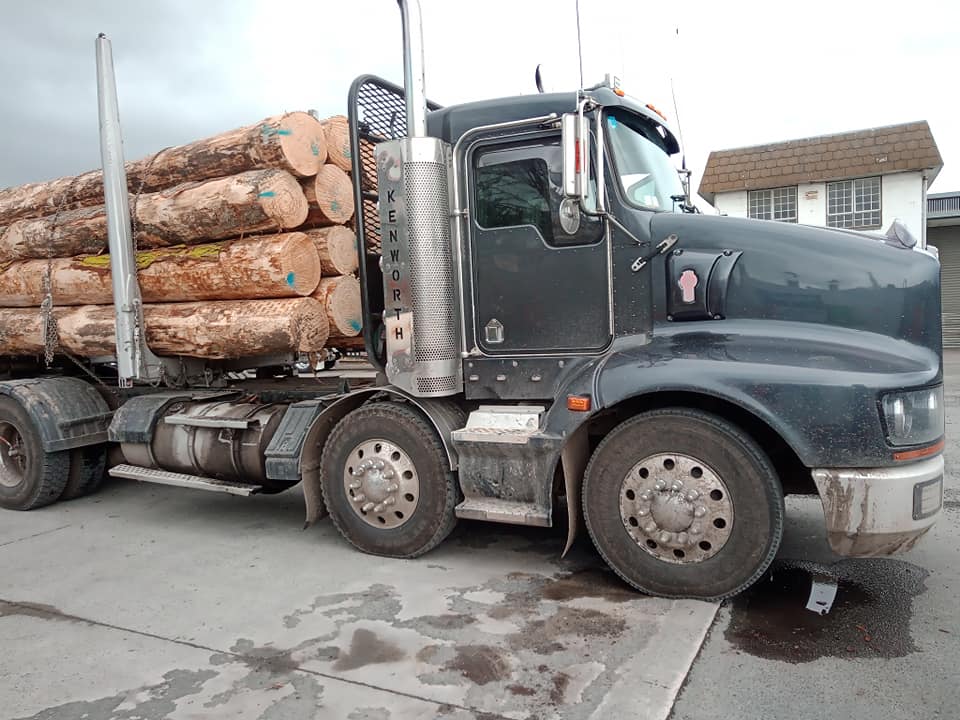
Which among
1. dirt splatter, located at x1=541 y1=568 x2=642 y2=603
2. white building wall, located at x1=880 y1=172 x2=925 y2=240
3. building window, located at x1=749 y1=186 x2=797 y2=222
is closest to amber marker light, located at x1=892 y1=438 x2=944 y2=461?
dirt splatter, located at x1=541 y1=568 x2=642 y2=603

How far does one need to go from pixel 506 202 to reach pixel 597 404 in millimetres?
1387

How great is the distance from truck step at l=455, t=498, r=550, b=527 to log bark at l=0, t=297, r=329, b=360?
5.91 feet

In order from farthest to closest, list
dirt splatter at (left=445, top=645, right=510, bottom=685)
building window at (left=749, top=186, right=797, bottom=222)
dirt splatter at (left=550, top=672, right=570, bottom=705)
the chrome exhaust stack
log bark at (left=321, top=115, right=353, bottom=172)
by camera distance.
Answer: building window at (left=749, top=186, right=797, bottom=222)
log bark at (left=321, top=115, right=353, bottom=172)
the chrome exhaust stack
dirt splatter at (left=445, top=645, right=510, bottom=685)
dirt splatter at (left=550, top=672, right=570, bottom=705)

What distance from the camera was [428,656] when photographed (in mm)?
3627

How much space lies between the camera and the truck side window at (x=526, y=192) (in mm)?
4422

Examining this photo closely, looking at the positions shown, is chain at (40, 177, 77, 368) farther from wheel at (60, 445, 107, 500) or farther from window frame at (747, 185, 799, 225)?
window frame at (747, 185, 799, 225)

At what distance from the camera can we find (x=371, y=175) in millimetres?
5211

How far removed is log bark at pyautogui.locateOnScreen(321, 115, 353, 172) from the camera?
5.90 m

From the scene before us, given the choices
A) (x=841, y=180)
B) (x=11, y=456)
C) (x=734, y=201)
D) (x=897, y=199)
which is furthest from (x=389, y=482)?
(x=897, y=199)

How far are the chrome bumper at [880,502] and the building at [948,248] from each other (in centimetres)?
2414

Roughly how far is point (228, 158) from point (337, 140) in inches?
33.5

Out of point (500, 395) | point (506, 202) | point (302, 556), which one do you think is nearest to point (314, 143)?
point (506, 202)

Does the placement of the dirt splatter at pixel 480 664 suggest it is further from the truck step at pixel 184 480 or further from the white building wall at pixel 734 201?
the white building wall at pixel 734 201

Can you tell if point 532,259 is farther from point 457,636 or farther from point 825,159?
point 825,159
